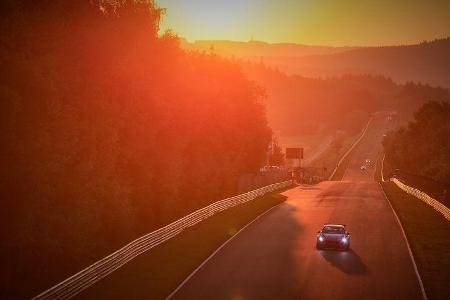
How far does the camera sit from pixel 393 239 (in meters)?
42.7

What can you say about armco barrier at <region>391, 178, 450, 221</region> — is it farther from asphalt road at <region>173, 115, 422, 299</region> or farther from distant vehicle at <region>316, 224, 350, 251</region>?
distant vehicle at <region>316, 224, 350, 251</region>

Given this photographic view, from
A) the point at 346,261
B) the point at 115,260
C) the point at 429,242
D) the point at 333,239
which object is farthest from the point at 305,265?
the point at 429,242

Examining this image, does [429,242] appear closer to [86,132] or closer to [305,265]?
[305,265]

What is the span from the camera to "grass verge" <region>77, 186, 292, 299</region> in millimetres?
26828

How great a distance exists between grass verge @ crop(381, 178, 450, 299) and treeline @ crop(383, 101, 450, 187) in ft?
192

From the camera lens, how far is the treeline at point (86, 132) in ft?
95.1

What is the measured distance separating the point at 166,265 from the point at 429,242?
17.5 m

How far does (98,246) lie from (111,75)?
10453 millimetres

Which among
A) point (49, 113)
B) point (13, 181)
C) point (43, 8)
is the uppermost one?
point (43, 8)

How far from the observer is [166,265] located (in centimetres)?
3272

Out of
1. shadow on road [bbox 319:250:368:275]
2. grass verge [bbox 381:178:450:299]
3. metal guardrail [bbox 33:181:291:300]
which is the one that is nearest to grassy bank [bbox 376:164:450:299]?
grass verge [bbox 381:178:450:299]

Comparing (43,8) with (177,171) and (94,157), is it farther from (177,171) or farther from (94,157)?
(177,171)

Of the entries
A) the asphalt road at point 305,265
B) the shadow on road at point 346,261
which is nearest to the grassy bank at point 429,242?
the asphalt road at point 305,265

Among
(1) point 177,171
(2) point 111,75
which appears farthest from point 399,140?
(2) point 111,75
